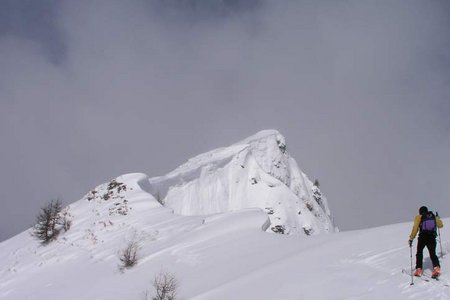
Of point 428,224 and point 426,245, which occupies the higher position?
point 428,224

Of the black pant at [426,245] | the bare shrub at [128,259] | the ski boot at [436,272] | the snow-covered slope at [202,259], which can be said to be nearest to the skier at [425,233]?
the black pant at [426,245]

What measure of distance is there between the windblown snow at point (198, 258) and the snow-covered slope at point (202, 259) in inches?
1.9

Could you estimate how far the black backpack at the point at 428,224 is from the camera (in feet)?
37.5

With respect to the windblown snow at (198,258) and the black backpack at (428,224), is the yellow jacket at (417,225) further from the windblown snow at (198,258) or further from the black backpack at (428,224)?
the windblown snow at (198,258)

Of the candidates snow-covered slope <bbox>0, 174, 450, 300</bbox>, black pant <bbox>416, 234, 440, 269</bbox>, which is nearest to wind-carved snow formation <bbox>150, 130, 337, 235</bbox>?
snow-covered slope <bbox>0, 174, 450, 300</bbox>

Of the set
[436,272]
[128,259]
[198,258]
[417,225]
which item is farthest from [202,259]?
[436,272]

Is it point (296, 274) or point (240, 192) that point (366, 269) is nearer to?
point (296, 274)

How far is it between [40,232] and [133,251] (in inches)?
428

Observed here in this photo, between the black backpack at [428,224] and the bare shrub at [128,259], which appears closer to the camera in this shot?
the black backpack at [428,224]

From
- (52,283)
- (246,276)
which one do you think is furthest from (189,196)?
(246,276)

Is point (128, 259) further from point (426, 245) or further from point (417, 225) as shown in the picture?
point (426, 245)

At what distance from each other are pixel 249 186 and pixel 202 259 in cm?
3941

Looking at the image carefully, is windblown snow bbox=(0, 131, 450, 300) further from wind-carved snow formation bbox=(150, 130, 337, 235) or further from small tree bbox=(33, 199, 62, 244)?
wind-carved snow formation bbox=(150, 130, 337, 235)

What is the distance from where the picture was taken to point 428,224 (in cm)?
1148
